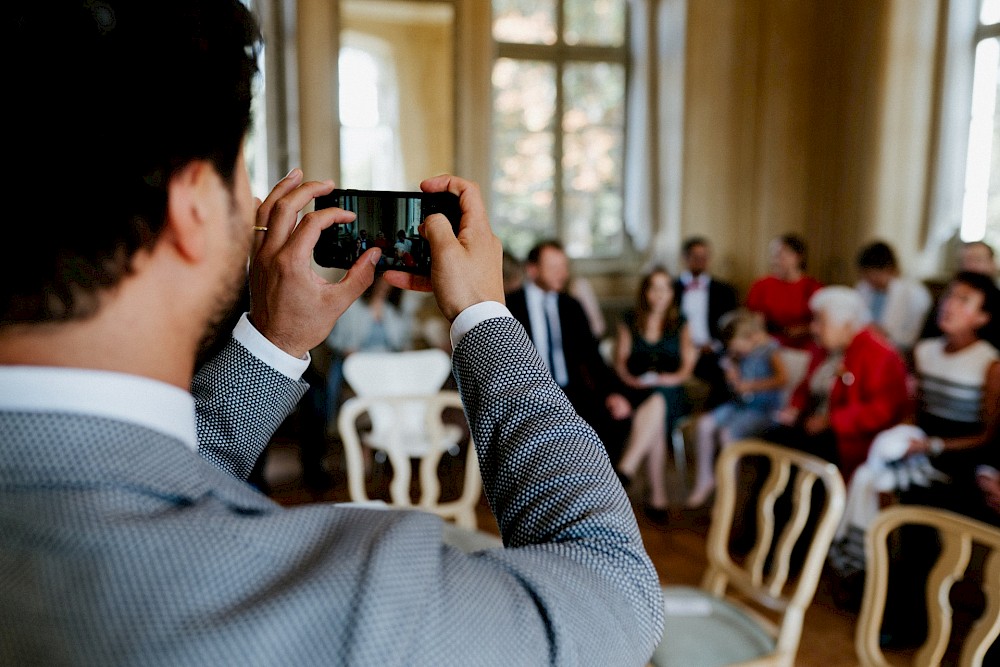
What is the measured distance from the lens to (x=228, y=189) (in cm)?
55

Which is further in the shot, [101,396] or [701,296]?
[701,296]

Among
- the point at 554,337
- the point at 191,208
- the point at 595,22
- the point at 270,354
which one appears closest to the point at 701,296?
the point at 554,337

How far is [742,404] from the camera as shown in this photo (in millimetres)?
4512

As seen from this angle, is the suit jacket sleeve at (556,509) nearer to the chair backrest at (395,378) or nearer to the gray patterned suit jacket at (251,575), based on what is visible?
the gray patterned suit jacket at (251,575)

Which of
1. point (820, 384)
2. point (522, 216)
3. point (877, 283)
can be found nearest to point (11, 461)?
point (820, 384)

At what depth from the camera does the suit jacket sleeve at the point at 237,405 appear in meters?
0.76

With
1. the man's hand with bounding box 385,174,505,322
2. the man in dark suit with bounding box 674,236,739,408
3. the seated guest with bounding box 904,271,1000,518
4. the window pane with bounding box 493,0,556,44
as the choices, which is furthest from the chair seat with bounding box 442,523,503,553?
the window pane with bounding box 493,0,556,44

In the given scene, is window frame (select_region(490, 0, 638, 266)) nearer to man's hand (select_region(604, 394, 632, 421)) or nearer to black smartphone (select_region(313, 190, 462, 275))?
man's hand (select_region(604, 394, 632, 421))

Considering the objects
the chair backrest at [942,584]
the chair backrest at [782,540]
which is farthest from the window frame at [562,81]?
→ the chair backrest at [942,584]

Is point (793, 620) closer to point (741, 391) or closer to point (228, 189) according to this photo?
point (228, 189)

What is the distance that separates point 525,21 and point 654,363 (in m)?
3.72

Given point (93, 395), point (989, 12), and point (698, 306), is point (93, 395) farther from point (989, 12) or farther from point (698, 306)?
point (989, 12)

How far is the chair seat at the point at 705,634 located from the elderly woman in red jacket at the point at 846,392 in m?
1.66

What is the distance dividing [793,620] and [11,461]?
1.92m
